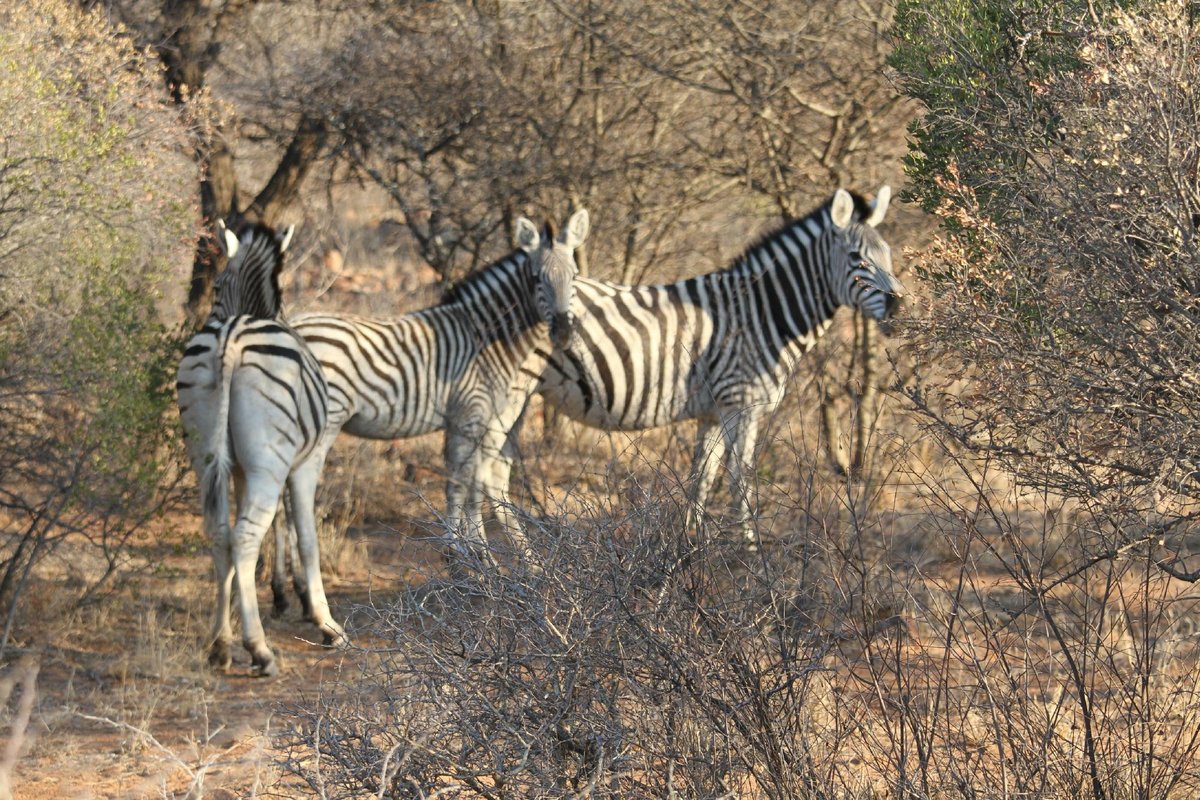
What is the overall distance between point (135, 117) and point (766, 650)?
15.3ft

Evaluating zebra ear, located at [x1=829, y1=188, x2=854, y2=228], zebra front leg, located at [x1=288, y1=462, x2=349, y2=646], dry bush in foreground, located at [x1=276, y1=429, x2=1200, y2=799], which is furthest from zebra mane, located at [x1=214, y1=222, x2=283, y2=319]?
dry bush in foreground, located at [x1=276, y1=429, x2=1200, y2=799]

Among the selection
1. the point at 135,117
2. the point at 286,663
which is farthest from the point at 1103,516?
the point at 135,117

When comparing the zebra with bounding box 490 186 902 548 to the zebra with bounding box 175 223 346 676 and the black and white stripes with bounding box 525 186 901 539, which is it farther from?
the zebra with bounding box 175 223 346 676

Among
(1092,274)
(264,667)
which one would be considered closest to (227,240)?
(264,667)

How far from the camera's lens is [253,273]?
7.82 metres

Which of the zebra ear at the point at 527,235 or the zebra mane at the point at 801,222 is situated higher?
the zebra mane at the point at 801,222

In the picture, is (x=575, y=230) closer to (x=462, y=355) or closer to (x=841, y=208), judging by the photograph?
(x=462, y=355)

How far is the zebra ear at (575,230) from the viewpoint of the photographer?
26.5ft

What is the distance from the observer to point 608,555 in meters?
3.64

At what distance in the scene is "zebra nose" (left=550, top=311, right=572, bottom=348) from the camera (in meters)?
7.83

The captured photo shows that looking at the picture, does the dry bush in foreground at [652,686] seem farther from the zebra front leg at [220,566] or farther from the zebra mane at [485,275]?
the zebra mane at [485,275]

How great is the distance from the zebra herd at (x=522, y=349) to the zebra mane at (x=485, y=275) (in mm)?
→ 12

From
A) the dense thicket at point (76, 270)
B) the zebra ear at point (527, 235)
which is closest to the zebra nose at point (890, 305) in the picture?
the zebra ear at point (527, 235)

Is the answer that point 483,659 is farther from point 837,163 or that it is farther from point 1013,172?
point 837,163
